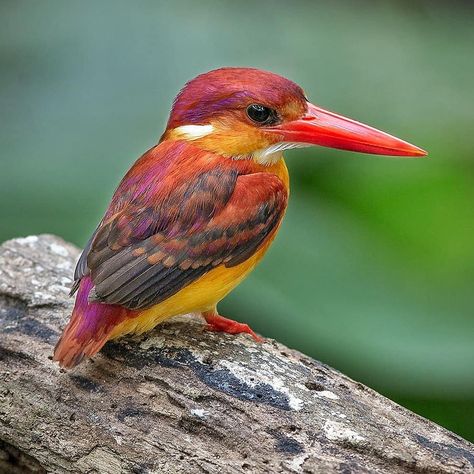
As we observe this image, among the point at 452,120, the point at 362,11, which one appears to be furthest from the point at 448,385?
the point at 362,11

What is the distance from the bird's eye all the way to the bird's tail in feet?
2.05

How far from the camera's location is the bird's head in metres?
2.74

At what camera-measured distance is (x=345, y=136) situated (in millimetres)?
2855

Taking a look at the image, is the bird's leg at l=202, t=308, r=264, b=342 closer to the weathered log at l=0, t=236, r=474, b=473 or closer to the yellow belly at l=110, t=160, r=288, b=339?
the weathered log at l=0, t=236, r=474, b=473

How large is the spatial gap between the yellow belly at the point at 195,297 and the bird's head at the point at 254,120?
265 millimetres

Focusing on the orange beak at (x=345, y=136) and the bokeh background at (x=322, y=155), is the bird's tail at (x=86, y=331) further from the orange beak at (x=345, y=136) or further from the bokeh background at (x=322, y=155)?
the bokeh background at (x=322, y=155)

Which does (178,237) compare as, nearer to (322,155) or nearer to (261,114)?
(261,114)

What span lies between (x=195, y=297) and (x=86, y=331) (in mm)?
308

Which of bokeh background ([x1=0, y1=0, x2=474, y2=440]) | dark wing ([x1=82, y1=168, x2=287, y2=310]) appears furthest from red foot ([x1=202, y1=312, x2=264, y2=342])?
bokeh background ([x1=0, y1=0, x2=474, y2=440])

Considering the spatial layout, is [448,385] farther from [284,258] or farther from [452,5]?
[452,5]

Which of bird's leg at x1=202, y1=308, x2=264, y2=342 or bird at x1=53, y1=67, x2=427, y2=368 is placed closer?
bird at x1=53, y1=67, x2=427, y2=368

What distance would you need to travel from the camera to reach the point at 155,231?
2648mm

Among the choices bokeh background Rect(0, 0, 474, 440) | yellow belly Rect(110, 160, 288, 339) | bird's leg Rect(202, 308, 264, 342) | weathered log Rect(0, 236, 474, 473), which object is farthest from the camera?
bokeh background Rect(0, 0, 474, 440)

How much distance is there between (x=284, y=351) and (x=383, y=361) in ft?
1.49
